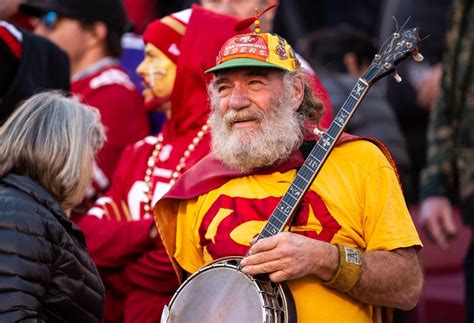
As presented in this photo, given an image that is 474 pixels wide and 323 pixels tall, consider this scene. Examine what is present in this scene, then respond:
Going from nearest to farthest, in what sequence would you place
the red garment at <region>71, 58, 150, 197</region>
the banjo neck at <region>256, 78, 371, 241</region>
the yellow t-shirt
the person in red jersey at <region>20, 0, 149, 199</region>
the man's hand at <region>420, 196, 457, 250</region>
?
the banjo neck at <region>256, 78, 371, 241</region> → the yellow t-shirt → the man's hand at <region>420, 196, 457, 250</region> → the red garment at <region>71, 58, 150, 197</region> → the person in red jersey at <region>20, 0, 149, 199</region>

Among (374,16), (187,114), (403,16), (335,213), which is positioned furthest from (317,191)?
(374,16)

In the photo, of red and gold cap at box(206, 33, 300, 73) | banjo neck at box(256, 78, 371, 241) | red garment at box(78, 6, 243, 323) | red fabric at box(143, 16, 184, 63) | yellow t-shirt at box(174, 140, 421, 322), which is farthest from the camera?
red fabric at box(143, 16, 184, 63)

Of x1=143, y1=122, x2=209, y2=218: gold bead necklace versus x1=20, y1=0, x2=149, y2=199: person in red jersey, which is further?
x1=20, y1=0, x2=149, y2=199: person in red jersey

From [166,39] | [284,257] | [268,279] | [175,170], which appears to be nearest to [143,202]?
[175,170]

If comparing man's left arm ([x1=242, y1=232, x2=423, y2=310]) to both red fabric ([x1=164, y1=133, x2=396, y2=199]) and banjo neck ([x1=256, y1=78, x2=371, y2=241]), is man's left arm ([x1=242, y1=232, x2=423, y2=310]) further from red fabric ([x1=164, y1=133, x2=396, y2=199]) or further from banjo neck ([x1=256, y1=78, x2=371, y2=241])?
red fabric ([x1=164, y1=133, x2=396, y2=199])

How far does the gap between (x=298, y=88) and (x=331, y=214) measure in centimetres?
63

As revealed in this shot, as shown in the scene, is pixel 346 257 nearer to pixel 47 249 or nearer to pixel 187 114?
pixel 47 249

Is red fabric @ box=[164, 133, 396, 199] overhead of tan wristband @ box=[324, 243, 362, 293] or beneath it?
overhead

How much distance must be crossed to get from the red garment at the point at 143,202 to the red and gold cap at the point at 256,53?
103cm

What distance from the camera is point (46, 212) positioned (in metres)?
5.19

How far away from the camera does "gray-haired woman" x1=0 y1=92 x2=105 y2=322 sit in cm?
498

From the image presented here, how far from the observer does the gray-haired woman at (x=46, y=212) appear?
4980mm

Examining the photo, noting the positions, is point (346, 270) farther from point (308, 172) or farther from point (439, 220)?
point (439, 220)

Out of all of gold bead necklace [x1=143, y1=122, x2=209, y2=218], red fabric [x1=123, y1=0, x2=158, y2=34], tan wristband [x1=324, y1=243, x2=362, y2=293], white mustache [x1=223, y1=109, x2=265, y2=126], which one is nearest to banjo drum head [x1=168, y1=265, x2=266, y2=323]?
tan wristband [x1=324, y1=243, x2=362, y2=293]
